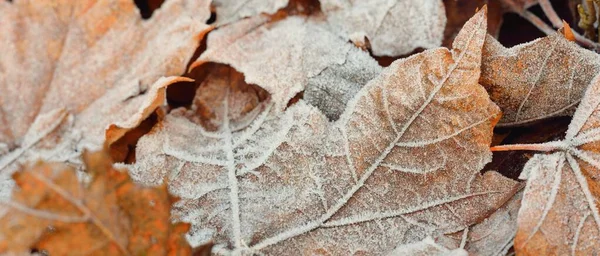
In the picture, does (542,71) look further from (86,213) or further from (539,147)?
(86,213)

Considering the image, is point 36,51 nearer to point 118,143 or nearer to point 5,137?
point 5,137

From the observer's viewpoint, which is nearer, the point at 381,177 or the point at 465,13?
the point at 381,177

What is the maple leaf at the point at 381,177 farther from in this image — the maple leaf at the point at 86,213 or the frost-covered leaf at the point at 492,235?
the maple leaf at the point at 86,213

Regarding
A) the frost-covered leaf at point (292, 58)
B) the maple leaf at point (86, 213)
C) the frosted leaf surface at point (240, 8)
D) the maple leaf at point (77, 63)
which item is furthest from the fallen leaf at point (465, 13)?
the maple leaf at point (86, 213)

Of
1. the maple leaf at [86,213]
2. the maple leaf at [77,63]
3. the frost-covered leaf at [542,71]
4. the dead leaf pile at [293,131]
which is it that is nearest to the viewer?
the maple leaf at [86,213]

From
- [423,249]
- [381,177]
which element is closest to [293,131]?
[381,177]

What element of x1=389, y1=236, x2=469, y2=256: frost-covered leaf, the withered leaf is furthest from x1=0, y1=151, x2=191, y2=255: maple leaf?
the withered leaf

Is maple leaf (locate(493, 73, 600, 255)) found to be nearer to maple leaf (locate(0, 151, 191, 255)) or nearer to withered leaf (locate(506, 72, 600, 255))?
withered leaf (locate(506, 72, 600, 255))
